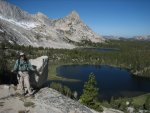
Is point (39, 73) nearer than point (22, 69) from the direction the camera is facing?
No

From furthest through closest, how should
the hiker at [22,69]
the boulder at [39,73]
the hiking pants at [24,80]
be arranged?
1. the boulder at [39,73]
2. the hiking pants at [24,80]
3. the hiker at [22,69]

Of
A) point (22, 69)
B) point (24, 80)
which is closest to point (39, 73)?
point (24, 80)

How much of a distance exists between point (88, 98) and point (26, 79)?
31765 mm

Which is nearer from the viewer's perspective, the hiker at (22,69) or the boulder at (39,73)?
the hiker at (22,69)

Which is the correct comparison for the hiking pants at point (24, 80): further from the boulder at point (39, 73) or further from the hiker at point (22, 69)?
the boulder at point (39, 73)

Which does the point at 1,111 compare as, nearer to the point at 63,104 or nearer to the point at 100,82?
the point at 63,104

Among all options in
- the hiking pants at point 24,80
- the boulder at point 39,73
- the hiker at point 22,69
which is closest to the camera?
the hiker at point 22,69

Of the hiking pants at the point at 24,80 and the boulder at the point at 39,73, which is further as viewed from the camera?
the boulder at the point at 39,73

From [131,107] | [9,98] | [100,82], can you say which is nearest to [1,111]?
[9,98]

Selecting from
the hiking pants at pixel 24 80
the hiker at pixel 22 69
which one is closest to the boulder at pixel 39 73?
the hiking pants at pixel 24 80

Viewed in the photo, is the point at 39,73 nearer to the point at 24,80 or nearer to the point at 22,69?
the point at 24,80

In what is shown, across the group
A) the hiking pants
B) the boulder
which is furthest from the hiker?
the boulder

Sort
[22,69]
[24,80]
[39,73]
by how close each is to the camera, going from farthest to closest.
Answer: [39,73]
[24,80]
[22,69]

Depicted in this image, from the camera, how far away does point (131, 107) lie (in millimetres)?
97625
